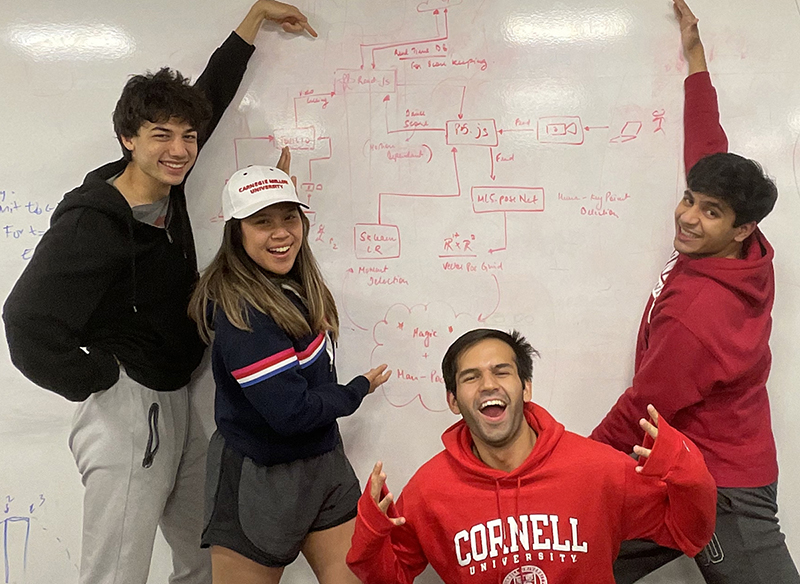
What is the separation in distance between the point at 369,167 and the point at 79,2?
91cm

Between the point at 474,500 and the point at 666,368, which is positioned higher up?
the point at 666,368

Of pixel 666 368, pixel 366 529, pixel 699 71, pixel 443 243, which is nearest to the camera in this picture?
pixel 366 529

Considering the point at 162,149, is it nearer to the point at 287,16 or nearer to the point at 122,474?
the point at 287,16

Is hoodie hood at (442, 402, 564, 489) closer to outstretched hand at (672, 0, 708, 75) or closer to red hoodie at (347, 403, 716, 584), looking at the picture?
red hoodie at (347, 403, 716, 584)

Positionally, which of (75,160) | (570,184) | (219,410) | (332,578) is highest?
(75,160)

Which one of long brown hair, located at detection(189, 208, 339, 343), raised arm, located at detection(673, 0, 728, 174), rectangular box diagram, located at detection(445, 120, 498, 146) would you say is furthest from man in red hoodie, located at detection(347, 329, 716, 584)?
raised arm, located at detection(673, 0, 728, 174)

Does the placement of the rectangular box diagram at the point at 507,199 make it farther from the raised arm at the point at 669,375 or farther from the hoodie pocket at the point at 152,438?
the hoodie pocket at the point at 152,438

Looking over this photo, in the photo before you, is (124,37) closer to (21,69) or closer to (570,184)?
(21,69)

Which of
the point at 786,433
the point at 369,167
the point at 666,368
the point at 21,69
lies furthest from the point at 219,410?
the point at 786,433

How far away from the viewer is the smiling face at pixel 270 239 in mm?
1510

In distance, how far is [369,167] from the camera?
1.81 metres

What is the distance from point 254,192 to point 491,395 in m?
0.66

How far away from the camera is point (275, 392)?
4.60ft

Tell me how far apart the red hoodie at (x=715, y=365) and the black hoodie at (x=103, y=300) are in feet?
3.46
